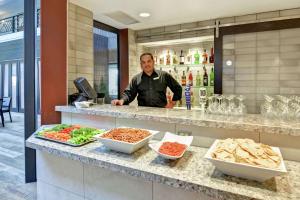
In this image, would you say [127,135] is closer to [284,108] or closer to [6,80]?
[284,108]

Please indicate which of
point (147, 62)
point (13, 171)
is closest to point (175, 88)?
point (147, 62)

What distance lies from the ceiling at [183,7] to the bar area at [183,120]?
0.10 meters

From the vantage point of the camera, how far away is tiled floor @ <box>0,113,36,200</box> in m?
2.25

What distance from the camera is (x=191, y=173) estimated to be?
915 millimetres

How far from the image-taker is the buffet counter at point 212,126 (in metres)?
1.08

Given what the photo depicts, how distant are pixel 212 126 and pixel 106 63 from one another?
2.79 metres

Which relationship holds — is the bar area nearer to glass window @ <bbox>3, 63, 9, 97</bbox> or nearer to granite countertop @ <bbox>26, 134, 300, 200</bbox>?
granite countertop @ <bbox>26, 134, 300, 200</bbox>

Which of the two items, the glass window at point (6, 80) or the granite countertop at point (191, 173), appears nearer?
the granite countertop at point (191, 173)

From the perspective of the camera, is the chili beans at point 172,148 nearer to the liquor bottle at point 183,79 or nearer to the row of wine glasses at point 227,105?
the row of wine glasses at point 227,105

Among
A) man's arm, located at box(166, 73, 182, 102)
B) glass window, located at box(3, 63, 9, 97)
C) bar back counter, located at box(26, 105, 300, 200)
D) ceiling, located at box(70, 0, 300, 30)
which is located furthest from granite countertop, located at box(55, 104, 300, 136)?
glass window, located at box(3, 63, 9, 97)

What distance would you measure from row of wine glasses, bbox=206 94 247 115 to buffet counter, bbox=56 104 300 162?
116 millimetres

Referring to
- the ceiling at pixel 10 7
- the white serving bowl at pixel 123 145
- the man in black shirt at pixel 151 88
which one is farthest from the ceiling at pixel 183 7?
the ceiling at pixel 10 7

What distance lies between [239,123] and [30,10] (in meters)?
2.51

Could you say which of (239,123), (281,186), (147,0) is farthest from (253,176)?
(147,0)
